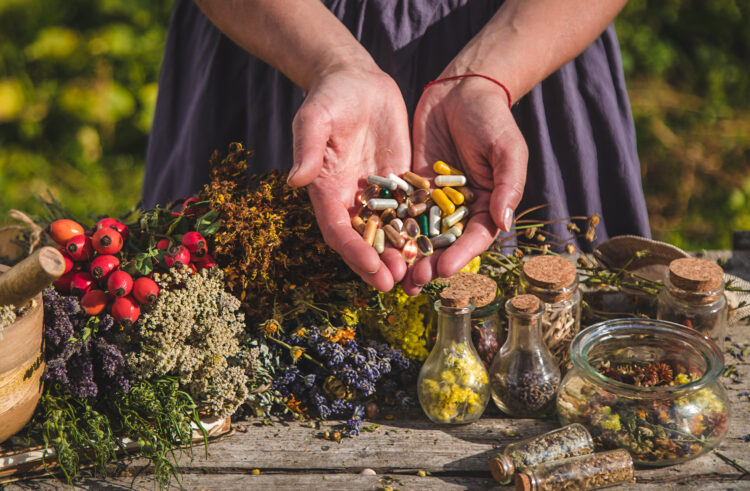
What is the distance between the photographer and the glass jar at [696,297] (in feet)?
6.40

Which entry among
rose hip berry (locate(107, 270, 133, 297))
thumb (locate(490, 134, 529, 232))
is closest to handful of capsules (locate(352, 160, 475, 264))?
thumb (locate(490, 134, 529, 232))

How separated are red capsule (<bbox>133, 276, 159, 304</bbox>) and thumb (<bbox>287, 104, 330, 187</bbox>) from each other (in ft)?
1.45

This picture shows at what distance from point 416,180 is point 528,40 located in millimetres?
620

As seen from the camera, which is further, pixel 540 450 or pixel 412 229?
pixel 412 229

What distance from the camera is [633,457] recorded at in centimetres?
172

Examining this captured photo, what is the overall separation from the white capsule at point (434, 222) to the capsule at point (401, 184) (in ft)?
0.36

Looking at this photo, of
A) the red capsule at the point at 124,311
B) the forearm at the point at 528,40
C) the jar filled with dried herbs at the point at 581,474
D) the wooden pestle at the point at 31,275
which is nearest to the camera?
the wooden pestle at the point at 31,275

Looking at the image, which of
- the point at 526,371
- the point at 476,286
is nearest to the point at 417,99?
the point at 476,286

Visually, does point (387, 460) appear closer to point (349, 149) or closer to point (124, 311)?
point (124, 311)

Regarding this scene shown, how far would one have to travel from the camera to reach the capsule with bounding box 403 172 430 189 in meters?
2.29

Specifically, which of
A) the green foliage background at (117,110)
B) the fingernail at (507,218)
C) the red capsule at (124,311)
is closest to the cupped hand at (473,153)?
the fingernail at (507,218)

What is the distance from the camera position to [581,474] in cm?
165

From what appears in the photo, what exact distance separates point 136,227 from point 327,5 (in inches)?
44.2

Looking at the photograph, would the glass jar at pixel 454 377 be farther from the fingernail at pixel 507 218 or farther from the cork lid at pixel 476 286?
the fingernail at pixel 507 218
